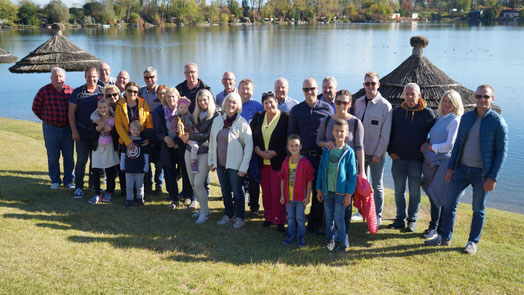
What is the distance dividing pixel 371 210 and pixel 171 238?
286 cm

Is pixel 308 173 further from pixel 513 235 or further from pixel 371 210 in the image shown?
pixel 513 235

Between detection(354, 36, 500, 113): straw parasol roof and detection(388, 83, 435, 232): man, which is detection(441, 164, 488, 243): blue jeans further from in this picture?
detection(354, 36, 500, 113): straw parasol roof

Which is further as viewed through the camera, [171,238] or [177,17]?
[177,17]

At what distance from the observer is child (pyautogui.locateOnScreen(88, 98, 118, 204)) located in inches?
265

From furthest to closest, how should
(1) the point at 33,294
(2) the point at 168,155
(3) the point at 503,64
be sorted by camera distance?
(3) the point at 503,64
(2) the point at 168,155
(1) the point at 33,294

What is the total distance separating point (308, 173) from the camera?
5.48 metres

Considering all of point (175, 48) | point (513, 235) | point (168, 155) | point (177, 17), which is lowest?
point (513, 235)

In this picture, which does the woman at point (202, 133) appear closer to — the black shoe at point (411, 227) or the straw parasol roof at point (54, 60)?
the black shoe at point (411, 227)

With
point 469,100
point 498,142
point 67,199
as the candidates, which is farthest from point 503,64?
point 67,199

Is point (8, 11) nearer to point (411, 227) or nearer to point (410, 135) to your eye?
point (410, 135)

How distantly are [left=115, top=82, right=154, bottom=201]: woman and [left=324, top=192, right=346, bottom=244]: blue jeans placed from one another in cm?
323

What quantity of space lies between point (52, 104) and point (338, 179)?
530 cm

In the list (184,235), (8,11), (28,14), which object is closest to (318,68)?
(184,235)

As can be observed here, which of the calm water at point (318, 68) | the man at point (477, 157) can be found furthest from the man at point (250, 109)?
the calm water at point (318, 68)
